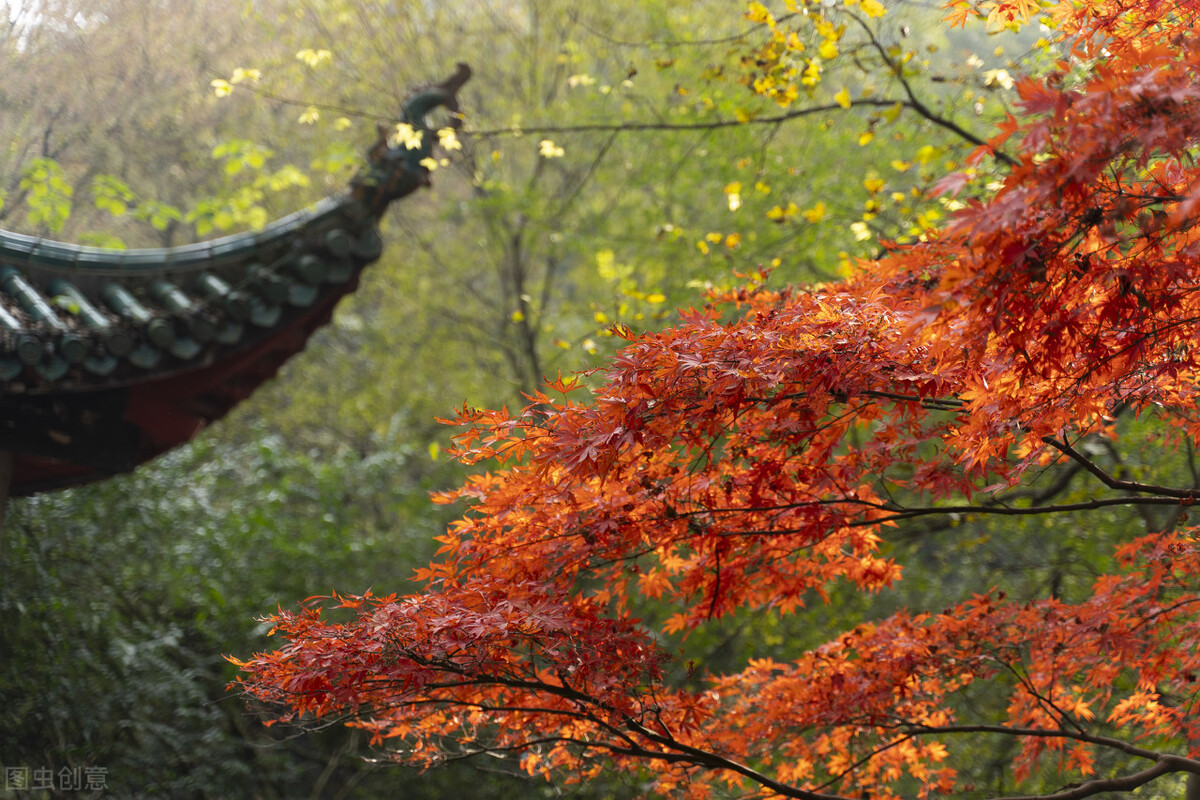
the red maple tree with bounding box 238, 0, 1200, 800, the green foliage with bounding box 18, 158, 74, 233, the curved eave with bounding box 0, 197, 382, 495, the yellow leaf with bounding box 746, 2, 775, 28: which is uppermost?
the yellow leaf with bounding box 746, 2, 775, 28

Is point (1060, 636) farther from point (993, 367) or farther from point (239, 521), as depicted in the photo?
point (239, 521)

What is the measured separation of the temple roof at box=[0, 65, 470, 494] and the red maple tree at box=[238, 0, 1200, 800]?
171cm

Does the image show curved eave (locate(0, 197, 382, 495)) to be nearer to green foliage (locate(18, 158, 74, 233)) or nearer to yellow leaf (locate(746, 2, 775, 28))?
green foliage (locate(18, 158, 74, 233))

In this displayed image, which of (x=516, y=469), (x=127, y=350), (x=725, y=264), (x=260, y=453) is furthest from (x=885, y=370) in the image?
(x=260, y=453)

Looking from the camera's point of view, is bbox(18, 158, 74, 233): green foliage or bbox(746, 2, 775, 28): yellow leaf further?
bbox(18, 158, 74, 233): green foliage

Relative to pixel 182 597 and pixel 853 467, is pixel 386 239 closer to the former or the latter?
pixel 182 597

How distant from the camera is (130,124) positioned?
8.06 m


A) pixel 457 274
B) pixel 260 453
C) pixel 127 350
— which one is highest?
pixel 457 274

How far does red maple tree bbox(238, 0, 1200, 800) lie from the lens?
58.7 inches

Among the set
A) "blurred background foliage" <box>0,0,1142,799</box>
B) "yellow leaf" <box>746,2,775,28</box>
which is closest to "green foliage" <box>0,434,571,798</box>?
"blurred background foliage" <box>0,0,1142,799</box>

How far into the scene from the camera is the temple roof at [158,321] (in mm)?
3453

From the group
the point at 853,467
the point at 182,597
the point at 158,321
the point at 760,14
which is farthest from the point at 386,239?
the point at 853,467

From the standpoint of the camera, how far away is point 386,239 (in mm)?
10211

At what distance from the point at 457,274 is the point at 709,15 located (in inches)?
150
